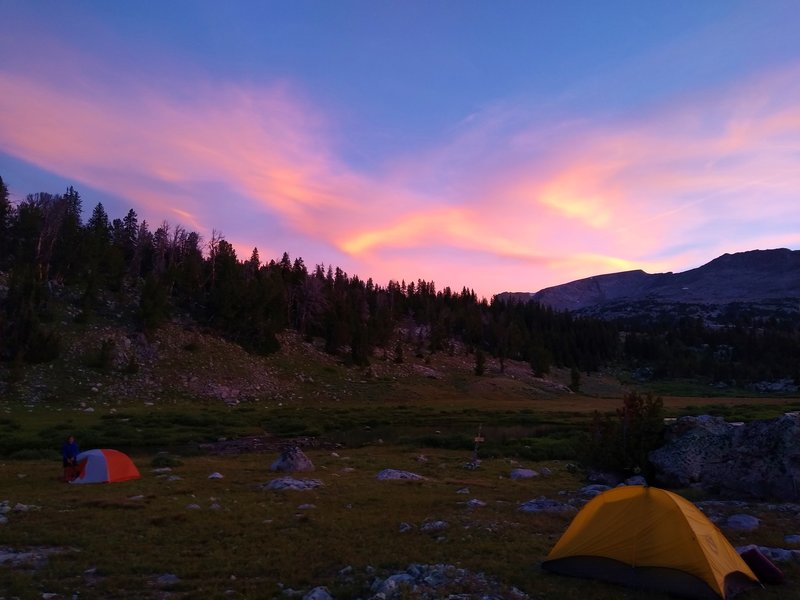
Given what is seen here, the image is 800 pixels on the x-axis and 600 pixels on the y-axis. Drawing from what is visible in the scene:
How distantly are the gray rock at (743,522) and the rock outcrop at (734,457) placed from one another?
452 centimetres

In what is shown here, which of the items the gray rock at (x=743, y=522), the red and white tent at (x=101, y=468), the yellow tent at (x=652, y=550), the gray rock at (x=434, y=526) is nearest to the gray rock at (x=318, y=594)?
the yellow tent at (x=652, y=550)

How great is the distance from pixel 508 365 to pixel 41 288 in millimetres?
97070

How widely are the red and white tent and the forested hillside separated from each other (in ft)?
144

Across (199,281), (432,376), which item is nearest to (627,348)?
(432,376)

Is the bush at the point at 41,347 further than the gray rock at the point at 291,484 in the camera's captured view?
Yes

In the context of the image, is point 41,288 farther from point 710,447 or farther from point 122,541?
point 710,447

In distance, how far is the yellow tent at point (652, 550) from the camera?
37.8ft

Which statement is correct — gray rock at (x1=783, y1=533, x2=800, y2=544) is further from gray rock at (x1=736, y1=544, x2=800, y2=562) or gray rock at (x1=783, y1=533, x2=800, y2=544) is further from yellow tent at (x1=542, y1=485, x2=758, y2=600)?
yellow tent at (x1=542, y1=485, x2=758, y2=600)

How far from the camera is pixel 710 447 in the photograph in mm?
24156

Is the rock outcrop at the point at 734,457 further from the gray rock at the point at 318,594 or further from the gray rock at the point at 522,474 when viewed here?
the gray rock at the point at 318,594

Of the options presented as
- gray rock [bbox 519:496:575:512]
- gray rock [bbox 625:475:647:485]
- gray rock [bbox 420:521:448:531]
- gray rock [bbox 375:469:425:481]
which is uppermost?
gray rock [bbox 420:521:448:531]

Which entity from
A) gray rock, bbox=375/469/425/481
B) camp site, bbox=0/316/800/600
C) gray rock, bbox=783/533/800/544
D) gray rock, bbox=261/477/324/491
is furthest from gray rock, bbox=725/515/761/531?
gray rock, bbox=261/477/324/491

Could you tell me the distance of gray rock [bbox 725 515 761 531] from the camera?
654 inches

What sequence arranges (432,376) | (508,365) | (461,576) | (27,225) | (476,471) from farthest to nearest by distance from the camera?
(508,365) → (432,376) → (27,225) → (476,471) → (461,576)
